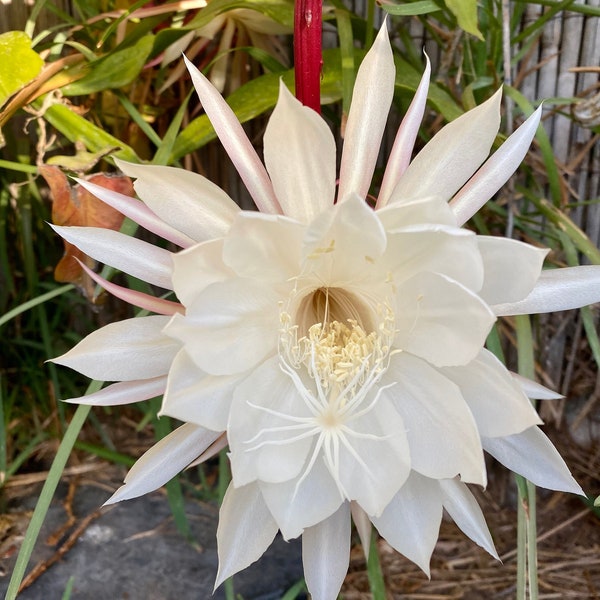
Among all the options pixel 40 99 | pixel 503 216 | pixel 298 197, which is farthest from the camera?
pixel 503 216

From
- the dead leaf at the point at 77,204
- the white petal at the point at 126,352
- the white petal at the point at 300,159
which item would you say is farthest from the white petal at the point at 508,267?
the dead leaf at the point at 77,204

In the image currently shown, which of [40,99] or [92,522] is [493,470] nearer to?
[92,522]

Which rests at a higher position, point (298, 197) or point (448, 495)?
point (298, 197)

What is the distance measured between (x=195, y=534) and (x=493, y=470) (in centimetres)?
42

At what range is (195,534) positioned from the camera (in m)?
0.82

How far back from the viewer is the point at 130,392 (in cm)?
44

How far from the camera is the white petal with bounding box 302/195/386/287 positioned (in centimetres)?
35

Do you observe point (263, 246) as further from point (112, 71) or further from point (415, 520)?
point (112, 71)

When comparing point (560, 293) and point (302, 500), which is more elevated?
point (560, 293)

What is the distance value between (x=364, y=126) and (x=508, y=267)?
130 millimetres

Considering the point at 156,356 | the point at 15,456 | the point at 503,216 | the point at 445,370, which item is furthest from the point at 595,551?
the point at 15,456

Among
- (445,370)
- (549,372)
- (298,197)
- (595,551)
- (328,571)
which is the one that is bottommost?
(595,551)

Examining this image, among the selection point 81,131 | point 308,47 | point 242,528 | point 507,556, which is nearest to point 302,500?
point 242,528

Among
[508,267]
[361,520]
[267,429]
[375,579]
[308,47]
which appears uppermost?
[308,47]
